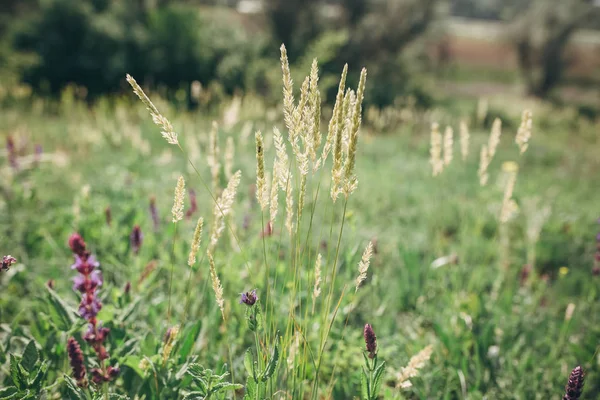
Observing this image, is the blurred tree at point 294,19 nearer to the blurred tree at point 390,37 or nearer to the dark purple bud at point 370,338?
the blurred tree at point 390,37

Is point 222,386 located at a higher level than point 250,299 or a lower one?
lower

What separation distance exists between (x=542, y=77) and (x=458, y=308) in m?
23.1

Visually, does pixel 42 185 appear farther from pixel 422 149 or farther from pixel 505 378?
pixel 422 149

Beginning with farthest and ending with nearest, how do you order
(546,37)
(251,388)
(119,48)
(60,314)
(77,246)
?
(546,37) < (119,48) < (60,314) < (251,388) < (77,246)

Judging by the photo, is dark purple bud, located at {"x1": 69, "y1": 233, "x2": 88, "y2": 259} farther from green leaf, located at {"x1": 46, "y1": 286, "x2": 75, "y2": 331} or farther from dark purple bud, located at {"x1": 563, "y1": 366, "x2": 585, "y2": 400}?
dark purple bud, located at {"x1": 563, "y1": 366, "x2": 585, "y2": 400}

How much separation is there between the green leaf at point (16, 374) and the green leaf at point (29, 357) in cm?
6

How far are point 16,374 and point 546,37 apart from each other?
2456 cm

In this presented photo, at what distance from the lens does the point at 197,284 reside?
2701 mm

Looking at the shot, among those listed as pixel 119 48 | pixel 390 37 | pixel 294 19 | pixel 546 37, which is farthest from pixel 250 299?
pixel 546 37

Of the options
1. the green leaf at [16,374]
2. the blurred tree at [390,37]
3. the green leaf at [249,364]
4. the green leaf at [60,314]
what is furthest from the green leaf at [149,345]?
the blurred tree at [390,37]

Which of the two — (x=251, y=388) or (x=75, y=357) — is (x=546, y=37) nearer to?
(x=251, y=388)

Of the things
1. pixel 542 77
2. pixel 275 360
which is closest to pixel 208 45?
pixel 275 360

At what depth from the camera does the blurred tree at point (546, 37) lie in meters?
20.3

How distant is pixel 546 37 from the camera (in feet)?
67.9
